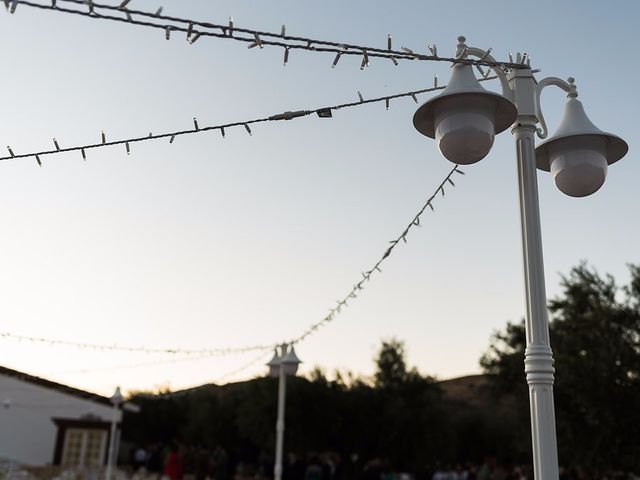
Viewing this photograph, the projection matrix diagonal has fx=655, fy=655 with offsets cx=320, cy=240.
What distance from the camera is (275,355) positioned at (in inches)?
492

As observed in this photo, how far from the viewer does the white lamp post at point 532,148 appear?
3264 mm

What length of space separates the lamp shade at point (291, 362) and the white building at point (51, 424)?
55.8 feet

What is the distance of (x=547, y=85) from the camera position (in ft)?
13.2

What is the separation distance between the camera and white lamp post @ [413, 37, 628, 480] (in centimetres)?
326

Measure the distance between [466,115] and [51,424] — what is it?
88.9 feet

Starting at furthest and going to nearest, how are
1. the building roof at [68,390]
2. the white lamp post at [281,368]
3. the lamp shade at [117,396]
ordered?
1. the building roof at [68,390]
2. the lamp shade at [117,396]
3. the white lamp post at [281,368]

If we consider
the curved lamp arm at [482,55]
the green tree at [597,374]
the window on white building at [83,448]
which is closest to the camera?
the curved lamp arm at [482,55]

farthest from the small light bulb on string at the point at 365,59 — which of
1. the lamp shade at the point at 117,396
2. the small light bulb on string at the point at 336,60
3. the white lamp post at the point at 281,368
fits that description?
the lamp shade at the point at 117,396

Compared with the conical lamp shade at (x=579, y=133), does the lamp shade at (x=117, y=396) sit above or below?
below

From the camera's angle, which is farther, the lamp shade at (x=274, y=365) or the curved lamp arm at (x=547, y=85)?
the lamp shade at (x=274, y=365)

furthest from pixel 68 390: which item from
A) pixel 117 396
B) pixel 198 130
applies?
pixel 198 130

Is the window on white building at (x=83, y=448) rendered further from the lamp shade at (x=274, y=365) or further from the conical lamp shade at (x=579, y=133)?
the conical lamp shade at (x=579, y=133)

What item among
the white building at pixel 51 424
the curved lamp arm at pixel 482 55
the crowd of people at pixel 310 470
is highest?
the curved lamp arm at pixel 482 55

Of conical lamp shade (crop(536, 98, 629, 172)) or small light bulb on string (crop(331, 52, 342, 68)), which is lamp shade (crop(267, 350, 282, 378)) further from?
small light bulb on string (crop(331, 52, 342, 68))
